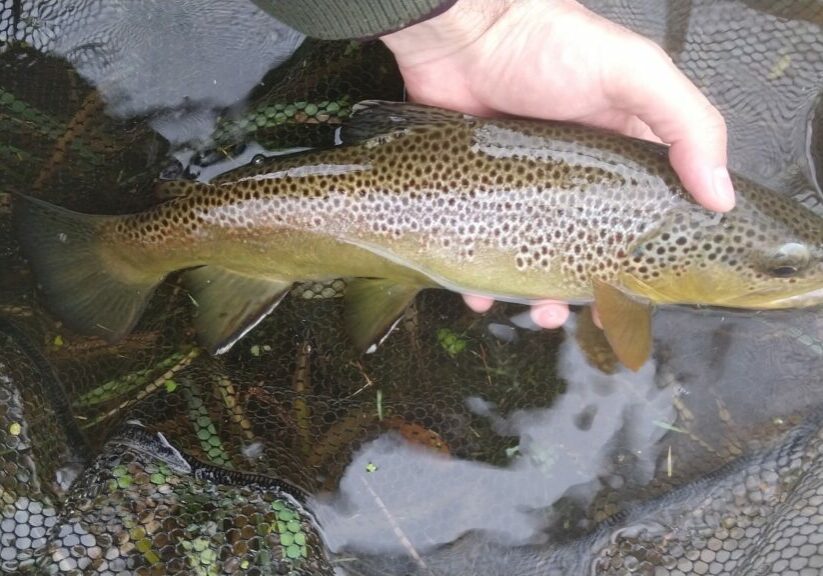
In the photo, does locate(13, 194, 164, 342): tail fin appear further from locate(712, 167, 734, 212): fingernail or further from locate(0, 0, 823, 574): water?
locate(712, 167, 734, 212): fingernail

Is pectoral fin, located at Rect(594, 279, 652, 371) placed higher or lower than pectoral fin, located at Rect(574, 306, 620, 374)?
higher

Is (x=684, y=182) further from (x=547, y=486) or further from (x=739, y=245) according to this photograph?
(x=547, y=486)

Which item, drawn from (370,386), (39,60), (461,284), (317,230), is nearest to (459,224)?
(461,284)

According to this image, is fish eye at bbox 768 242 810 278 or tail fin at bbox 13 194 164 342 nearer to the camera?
fish eye at bbox 768 242 810 278

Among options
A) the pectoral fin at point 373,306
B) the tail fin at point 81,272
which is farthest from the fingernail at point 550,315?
the tail fin at point 81,272

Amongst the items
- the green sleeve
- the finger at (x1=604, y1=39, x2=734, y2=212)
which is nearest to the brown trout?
the finger at (x1=604, y1=39, x2=734, y2=212)

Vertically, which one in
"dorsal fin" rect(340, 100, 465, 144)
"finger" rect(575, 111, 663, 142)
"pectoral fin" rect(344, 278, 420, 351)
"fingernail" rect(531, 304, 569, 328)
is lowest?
"fingernail" rect(531, 304, 569, 328)
